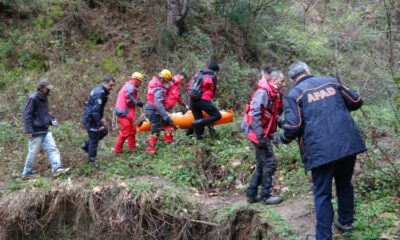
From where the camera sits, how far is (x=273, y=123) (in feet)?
22.9

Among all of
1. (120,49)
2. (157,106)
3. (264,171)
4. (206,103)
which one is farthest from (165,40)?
(264,171)

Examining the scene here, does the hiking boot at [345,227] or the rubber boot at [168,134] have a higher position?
the rubber boot at [168,134]

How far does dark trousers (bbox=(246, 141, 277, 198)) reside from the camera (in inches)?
273

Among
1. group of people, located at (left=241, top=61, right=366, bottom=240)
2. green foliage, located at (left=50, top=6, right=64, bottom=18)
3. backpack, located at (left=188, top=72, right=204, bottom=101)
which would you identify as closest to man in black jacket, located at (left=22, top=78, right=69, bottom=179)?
backpack, located at (left=188, top=72, right=204, bottom=101)

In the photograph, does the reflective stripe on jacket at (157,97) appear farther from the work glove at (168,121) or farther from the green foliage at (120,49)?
the green foliage at (120,49)

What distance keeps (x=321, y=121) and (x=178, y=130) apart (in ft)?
20.6

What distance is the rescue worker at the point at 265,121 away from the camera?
6.73m

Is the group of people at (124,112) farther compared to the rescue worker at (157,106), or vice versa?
the rescue worker at (157,106)

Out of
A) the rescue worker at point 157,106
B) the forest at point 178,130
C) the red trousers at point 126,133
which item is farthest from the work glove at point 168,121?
the red trousers at point 126,133

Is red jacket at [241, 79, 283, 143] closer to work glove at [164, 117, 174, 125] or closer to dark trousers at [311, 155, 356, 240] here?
dark trousers at [311, 155, 356, 240]

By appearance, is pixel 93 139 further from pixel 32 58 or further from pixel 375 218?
pixel 32 58

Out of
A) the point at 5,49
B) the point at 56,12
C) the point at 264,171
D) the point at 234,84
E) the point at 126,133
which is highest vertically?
the point at 56,12

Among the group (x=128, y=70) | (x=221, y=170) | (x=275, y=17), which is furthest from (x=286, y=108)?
(x=275, y=17)

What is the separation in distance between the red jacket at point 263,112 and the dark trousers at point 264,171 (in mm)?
211
